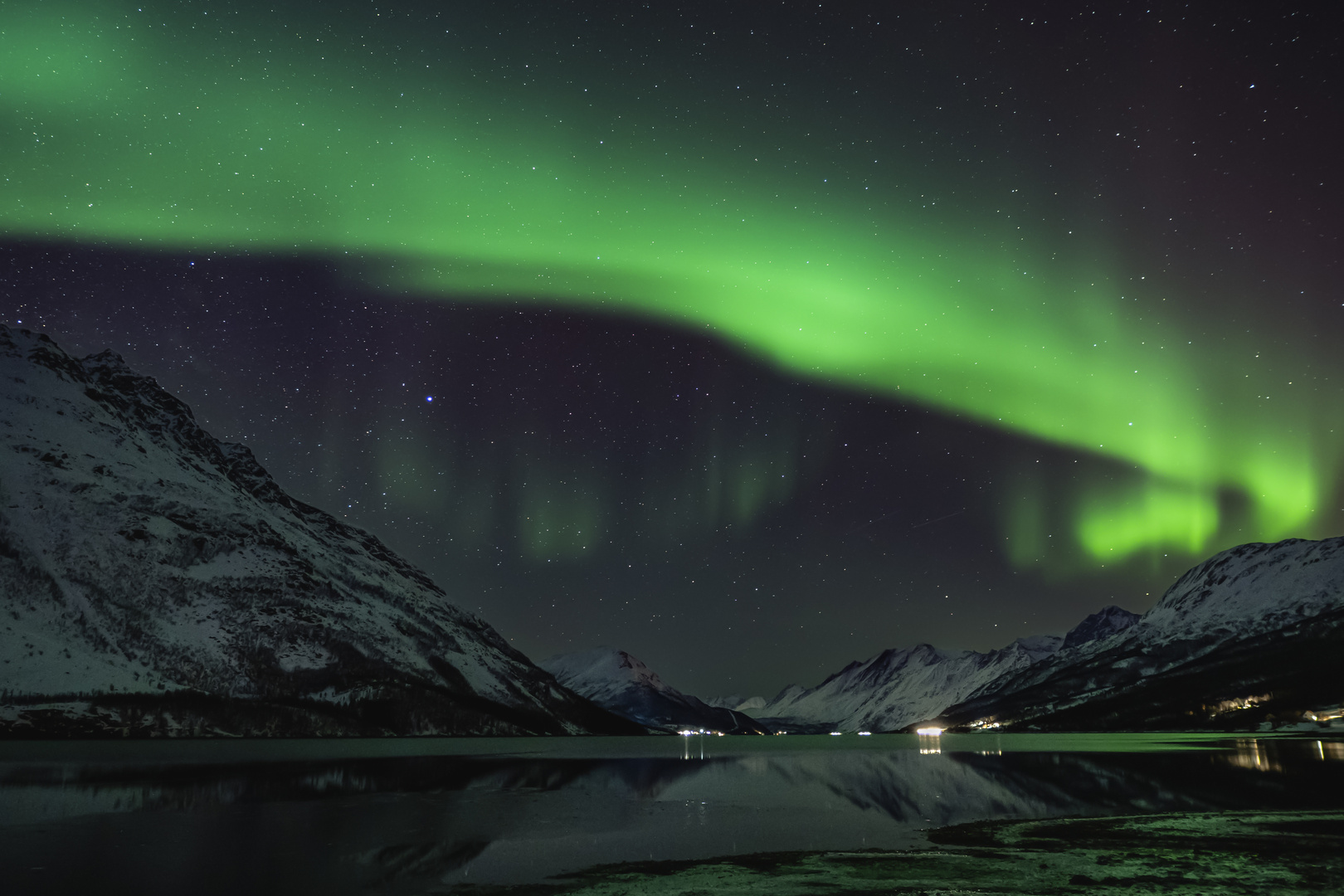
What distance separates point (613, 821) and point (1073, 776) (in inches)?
2050

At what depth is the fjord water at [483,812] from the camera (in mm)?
30438

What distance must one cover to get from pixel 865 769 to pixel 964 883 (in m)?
80.0

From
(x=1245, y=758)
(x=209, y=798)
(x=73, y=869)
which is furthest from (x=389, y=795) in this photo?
(x=1245, y=758)

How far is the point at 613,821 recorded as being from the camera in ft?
152

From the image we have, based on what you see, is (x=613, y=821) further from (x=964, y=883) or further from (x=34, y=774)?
(x=34, y=774)

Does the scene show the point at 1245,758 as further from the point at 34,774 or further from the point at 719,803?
the point at 34,774

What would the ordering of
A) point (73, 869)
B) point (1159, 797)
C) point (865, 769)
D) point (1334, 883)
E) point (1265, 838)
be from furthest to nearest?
point (865, 769), point (1159, 797), point (1265, 838), point (73, 869), point (1334, 883)

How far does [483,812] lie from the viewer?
165 feet

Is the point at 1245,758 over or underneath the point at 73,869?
underneath

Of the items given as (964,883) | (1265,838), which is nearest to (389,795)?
(964,883)

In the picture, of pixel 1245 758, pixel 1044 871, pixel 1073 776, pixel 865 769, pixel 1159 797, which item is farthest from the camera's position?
pixel 1245 758

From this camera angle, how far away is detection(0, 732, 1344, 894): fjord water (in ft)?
99.9

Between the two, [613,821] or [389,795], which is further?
Answer: [389,795]

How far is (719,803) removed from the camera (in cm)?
5709
